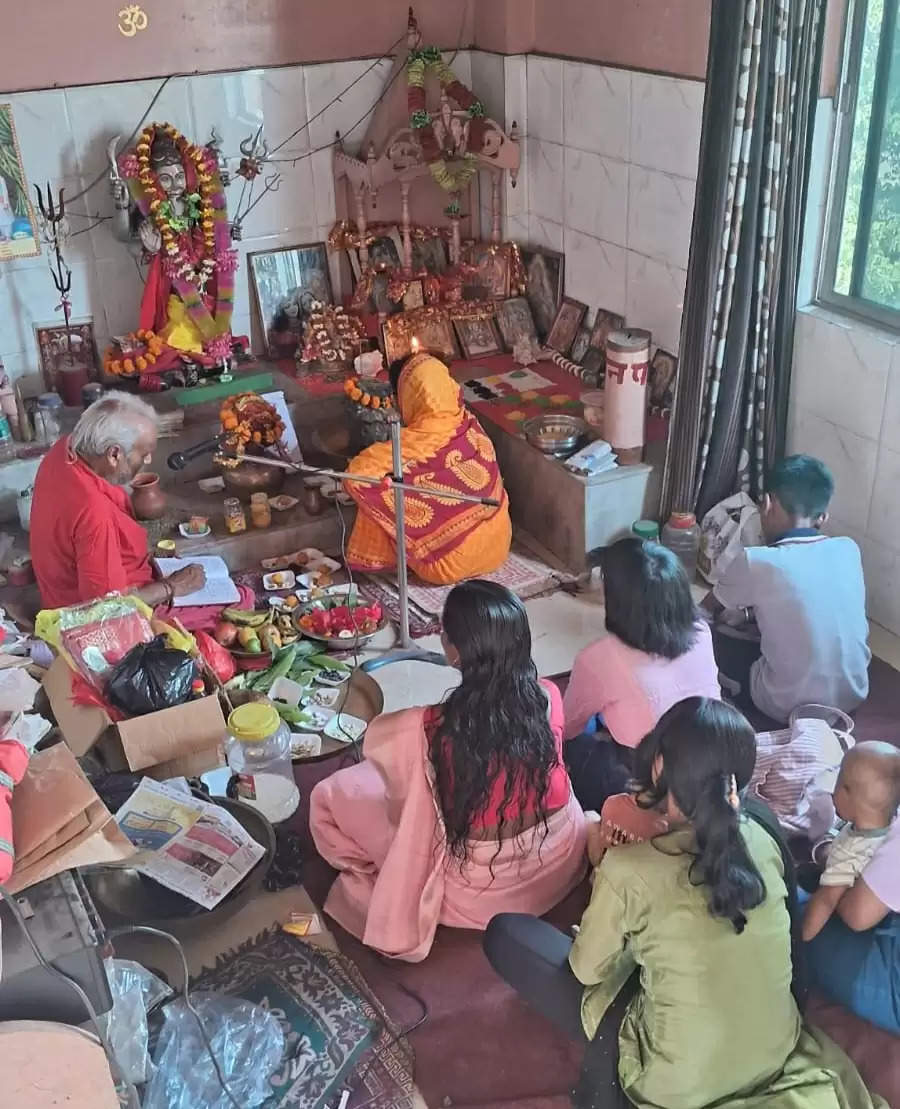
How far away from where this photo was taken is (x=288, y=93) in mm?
5098

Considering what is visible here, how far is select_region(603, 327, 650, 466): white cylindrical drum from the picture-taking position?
14.2 ft

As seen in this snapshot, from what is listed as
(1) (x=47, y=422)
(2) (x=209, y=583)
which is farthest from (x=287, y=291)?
(2) (x=209, y=583)

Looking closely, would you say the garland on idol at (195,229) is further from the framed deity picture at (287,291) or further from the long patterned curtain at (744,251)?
the long patterned curtain at (744,251)

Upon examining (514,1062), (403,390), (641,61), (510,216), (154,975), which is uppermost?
(641,61)

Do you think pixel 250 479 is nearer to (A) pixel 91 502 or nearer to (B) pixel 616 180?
(A) pixel 91 502

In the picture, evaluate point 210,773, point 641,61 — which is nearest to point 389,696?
point 210,773

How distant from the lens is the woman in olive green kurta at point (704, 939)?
79.9 inches

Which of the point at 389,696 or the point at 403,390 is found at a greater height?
the point at 403,390

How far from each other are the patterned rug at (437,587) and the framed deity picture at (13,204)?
6.83 ft

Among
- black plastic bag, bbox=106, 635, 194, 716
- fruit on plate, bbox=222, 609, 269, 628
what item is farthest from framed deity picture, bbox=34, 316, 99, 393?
black plastic bag, bbox=106, 635, 194, 716

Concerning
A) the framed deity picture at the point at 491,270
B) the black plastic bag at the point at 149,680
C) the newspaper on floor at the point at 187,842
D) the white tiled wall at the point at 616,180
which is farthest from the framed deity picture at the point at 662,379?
the newspaper on floor at the point at 187,842

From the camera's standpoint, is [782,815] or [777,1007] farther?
[782,815]

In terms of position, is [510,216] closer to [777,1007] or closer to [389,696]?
[389,696]

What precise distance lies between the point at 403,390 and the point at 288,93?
172cm
